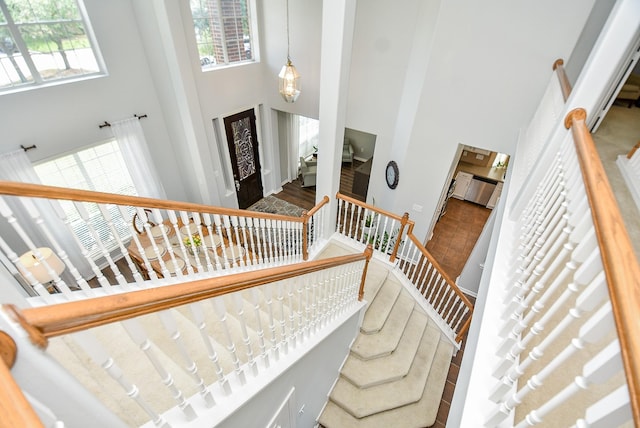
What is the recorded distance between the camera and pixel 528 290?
1396 mm

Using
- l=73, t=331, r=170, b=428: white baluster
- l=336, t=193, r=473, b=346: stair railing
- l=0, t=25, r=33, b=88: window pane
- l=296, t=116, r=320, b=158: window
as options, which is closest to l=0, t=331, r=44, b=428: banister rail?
l=73, t=331, r=170, b=428: white baluster

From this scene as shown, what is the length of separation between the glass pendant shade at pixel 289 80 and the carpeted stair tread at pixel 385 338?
10.2 feet

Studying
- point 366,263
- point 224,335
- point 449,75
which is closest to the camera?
point 224,335

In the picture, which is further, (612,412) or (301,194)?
(301,194)

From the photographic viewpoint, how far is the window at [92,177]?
4.02 metres

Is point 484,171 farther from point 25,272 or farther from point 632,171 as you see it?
point 25,272

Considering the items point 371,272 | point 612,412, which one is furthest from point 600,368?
point 371,272

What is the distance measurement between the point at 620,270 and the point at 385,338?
3.38 meters

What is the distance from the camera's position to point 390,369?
360cm

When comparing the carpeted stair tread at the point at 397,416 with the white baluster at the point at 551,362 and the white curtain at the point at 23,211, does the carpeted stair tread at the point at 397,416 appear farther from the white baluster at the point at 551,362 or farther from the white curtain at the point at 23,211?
the white curtain at the point at 23,211

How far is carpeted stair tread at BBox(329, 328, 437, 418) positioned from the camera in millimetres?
3391

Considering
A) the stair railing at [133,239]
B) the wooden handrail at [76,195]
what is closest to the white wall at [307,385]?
the stair railing at [133,239]

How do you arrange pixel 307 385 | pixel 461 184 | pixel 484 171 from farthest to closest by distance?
pixel 461 184 → pixel 484 171 → pixel 307 385

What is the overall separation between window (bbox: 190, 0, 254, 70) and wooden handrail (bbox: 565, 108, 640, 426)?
5518 millimetres
